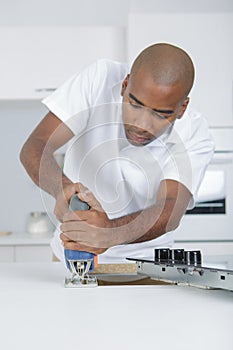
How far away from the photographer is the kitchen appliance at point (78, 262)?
969mm

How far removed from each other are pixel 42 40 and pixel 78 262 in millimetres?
2231

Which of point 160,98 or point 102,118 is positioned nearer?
point 160,98

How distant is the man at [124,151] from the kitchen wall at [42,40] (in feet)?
4.68

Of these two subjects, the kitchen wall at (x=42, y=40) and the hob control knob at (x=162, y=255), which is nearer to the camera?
the hob control knob at (x=162, y=255)

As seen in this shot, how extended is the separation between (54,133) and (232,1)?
199 centimetres

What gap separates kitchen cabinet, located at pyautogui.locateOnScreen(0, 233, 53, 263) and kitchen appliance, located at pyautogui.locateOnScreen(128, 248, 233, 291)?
6.42ft

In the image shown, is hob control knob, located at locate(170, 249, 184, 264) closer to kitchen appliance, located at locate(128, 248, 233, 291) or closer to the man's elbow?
kitchen appliance, located at locate(128, 248, 233, 291)

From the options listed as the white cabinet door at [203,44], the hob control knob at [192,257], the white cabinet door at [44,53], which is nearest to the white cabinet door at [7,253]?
the white cabinet door at [44,53]

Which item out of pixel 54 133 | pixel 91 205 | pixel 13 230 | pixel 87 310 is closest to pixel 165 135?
pixel 54 133

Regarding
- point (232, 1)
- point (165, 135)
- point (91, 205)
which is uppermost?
point (232, 1)

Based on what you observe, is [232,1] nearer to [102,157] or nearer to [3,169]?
[3,169]

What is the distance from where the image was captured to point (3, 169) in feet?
11.6

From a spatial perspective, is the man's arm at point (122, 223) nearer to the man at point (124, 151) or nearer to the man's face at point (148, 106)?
the man at point (124, 151)

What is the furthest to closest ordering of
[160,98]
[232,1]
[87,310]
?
[232,1] < [160,98] < [87,310]
